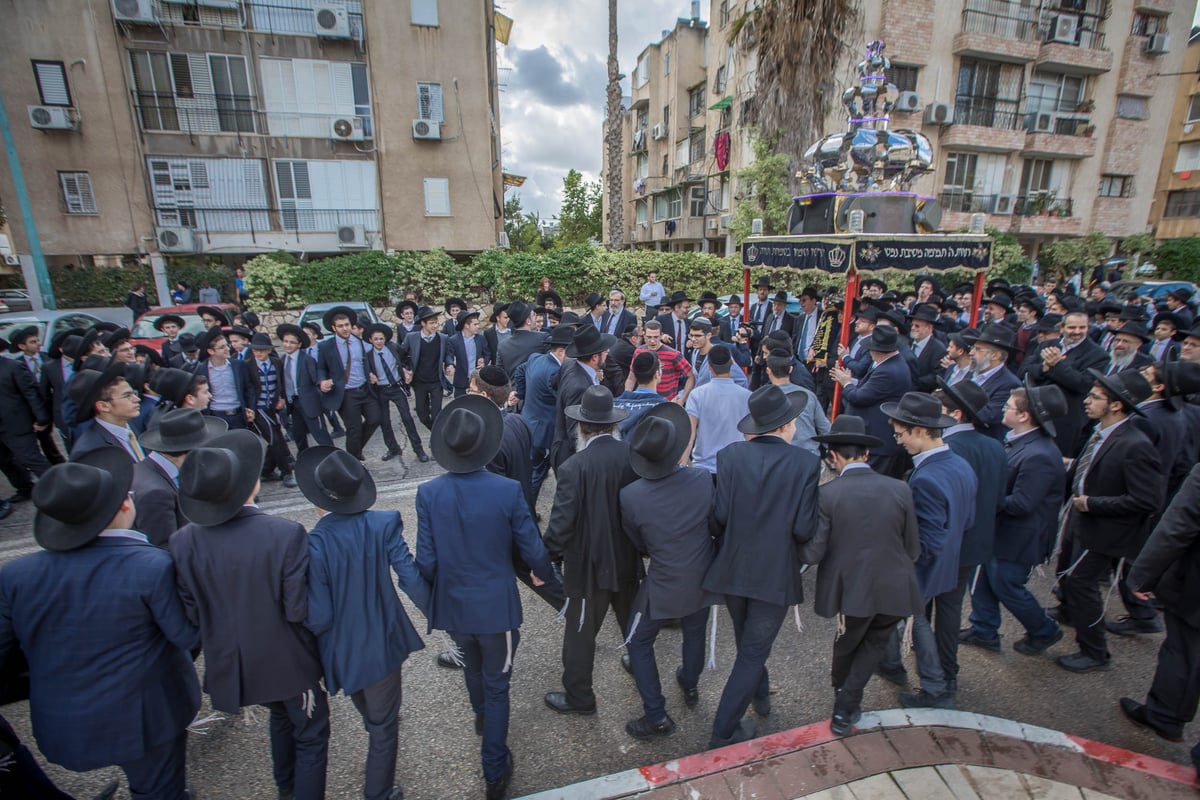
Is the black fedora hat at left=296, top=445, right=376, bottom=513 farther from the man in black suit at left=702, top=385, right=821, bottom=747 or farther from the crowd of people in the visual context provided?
the man in black suit at left=702, top=385, right=821, bottom=747

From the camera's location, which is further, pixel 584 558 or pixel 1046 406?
pixel 1046 406

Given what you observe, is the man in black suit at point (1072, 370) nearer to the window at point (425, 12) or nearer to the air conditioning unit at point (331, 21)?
the window at point (425, 12)

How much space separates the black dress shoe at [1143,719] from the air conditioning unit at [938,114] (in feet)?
77.6

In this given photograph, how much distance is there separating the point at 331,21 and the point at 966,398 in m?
22.7

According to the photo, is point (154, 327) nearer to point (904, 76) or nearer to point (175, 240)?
point (175, 240)

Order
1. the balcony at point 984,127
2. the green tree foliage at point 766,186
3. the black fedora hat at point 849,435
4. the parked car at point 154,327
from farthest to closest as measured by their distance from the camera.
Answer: the balcony at point 984,127
the green tree foliage at point 766,186
the parked car at point 154,327
the black fedora hat at point 849,435

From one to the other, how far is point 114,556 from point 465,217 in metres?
20.8

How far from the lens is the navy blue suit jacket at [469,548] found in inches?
116

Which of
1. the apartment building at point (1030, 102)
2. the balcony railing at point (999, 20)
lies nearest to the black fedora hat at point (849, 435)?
the apartment building at point (1030, 102)

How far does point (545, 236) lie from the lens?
157 feet

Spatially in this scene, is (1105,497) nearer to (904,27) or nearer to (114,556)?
(114,556)

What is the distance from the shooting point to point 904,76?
21750 mm

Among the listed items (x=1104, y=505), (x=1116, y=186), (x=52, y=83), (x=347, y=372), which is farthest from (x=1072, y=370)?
(x=1116, y=186)

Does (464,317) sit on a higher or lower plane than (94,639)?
higher
